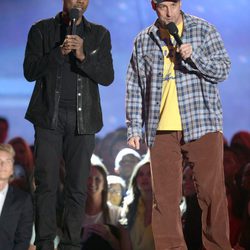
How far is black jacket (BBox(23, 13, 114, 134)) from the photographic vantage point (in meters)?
2.59

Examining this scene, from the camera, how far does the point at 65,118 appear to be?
2617 mm

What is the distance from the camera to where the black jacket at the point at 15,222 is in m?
2.62

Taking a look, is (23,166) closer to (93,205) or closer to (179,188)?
(93,205)

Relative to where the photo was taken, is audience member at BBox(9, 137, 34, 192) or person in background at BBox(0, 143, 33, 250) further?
audience member at BBox(9, 137, 34, 192)

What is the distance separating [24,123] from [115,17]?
3.04ft

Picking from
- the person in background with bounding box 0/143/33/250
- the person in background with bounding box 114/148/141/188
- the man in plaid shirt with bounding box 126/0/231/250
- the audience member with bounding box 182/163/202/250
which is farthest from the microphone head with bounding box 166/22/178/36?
the person in background with bounding box 114/148/141/188

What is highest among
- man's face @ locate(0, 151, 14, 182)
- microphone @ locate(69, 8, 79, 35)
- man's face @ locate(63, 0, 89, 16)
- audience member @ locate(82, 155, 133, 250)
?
man's face @ locate(63, 0, 89, 16)

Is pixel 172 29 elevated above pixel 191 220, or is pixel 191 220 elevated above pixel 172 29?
pixel 172 29

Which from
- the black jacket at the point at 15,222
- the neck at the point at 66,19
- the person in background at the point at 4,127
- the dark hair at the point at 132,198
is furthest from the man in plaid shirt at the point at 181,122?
the person in background at the point at 4,127

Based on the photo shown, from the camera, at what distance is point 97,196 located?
12.0 feet

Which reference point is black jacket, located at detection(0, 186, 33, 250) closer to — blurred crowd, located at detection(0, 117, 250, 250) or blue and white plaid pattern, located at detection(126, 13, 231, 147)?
blue and white plaid pattern, located at detection(126, 13, 231, 147)

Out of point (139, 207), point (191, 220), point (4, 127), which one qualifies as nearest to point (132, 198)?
point (139, 207)

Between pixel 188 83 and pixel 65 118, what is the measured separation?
610 mm

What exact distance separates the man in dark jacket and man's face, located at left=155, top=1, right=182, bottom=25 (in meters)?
0.36
